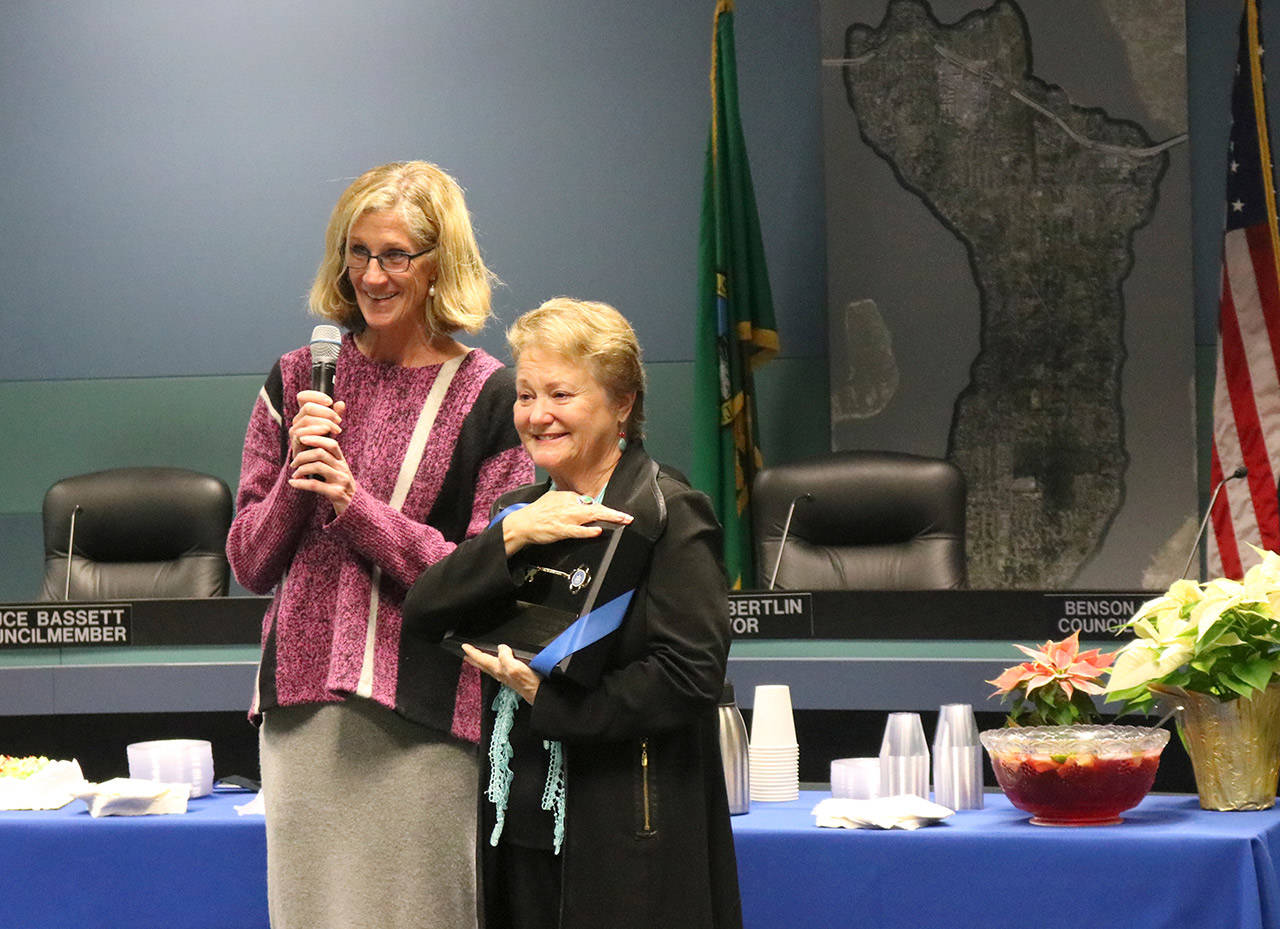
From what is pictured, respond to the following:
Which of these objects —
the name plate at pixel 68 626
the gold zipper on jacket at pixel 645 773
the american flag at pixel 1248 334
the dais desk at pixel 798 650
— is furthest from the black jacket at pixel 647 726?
the american flag at pixel 1248 334

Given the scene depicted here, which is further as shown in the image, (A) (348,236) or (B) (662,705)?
(A) (348,236)

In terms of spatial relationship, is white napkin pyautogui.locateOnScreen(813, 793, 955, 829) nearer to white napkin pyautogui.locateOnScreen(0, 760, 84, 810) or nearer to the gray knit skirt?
the gray knit skirt

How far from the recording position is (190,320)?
5859 mm

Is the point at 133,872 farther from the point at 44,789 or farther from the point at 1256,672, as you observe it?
the point at 1256,672

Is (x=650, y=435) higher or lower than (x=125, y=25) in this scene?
lower

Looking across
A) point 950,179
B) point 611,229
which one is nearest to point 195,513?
point 611,229

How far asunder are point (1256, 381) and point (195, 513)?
10.9 feet

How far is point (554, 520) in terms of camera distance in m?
1.78

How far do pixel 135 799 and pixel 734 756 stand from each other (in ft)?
3.10

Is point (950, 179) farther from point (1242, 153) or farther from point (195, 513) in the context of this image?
point (195, 513)

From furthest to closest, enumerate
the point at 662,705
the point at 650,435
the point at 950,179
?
the point at 650,435
the point at 950,179
the point at 662,705

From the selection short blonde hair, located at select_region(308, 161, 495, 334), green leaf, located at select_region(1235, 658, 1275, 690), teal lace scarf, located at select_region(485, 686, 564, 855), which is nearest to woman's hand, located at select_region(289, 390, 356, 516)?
short blonde hair, located at select_region(308, 161, 495, 334)

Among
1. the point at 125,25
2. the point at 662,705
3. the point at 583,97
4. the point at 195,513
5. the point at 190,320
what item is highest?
the point at 125,25

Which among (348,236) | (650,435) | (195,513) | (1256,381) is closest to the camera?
(348,236)
